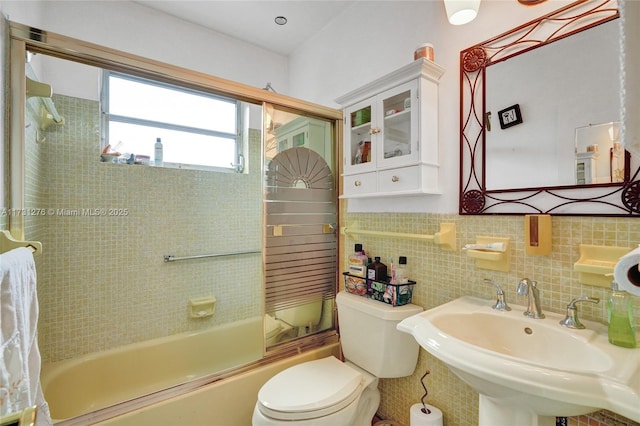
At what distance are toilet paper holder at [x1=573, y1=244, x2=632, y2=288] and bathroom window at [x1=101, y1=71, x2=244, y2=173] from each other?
5.66ft

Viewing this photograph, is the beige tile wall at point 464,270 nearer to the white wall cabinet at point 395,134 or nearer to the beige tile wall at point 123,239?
the white wall cabinet at point 395,134

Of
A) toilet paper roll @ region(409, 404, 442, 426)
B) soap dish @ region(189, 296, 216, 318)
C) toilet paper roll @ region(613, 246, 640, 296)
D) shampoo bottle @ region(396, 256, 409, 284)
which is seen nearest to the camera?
toilet paper roll @ region(613, 246, 640, 296)

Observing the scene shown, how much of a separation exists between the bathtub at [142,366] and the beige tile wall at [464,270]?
33.0 inches

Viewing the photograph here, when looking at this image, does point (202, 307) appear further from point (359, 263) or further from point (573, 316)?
point (573, 316)

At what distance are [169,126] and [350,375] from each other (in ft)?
6.30

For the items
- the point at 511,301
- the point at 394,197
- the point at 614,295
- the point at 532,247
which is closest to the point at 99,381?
the point at 394,197

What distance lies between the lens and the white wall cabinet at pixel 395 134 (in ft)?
4.37

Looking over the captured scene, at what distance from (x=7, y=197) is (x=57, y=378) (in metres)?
1.08

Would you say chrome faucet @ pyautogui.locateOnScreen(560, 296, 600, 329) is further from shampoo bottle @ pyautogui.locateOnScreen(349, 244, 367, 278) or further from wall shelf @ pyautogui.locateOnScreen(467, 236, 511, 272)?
shampoo bottle @ pyautogui.locateOnScreen(349, 244, 367, 278)

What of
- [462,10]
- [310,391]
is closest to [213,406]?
[310,391]

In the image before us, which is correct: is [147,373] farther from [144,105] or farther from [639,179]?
[639,179]

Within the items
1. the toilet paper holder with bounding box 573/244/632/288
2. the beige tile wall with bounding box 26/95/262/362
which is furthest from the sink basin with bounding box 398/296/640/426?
the beige tile wall with bounding box 26/95/262/362

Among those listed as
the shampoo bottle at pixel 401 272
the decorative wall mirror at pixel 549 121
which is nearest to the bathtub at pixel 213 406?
the shampoo bottle at pixel 401 272

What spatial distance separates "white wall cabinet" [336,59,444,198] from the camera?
1.33 metres
